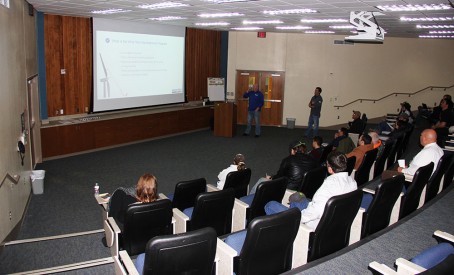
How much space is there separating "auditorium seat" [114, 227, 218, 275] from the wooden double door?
11.7 m

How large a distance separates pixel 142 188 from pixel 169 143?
725cm

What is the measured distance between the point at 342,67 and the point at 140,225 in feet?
38.6

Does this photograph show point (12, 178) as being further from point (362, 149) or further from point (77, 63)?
point (362, 149)

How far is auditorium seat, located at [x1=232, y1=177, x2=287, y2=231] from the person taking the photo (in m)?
4.30

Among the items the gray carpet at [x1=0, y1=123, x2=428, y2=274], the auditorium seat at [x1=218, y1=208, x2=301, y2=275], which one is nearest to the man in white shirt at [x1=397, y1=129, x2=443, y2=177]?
the auditorium seat at [x1=218, y1=208, x2=301, y2=275]

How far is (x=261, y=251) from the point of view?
3.05 m

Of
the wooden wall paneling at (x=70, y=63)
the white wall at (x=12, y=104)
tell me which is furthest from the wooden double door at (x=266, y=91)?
the white wall at (x=12, y=104)

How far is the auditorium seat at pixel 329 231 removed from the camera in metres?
3.35

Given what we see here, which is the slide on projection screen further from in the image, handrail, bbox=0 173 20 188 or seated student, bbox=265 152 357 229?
seated student, bbox=265 152 357 229

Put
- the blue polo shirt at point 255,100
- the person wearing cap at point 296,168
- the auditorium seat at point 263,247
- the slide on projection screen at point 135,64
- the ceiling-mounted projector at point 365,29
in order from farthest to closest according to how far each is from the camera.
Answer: the blue polo shirt at point 255,100
the slide on projection screen at point 135,64
the ceiling-mounted projector at point 365,29
the person wearing cap at point 296,168
the auditorium seat at point 263,247

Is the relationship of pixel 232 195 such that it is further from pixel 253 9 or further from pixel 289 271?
pixel 253 9

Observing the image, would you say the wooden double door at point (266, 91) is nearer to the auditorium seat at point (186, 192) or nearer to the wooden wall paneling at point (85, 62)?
the wooden wall paneling at point (85, 62)

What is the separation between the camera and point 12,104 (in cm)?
525

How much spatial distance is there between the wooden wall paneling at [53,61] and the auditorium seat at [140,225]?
5857mm
